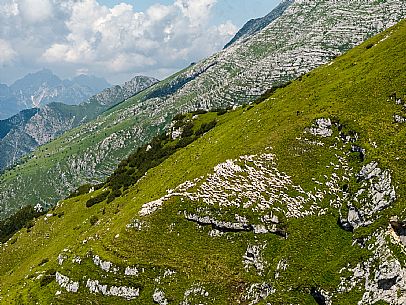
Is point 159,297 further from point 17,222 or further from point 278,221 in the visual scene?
point 17,222

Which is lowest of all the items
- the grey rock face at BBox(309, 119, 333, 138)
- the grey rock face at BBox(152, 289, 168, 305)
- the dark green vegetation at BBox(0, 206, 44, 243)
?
the grey rock face at BBox(152, 289, 168, 305)

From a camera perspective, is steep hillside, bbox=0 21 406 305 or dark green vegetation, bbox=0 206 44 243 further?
dark green vegetation, bbox=0 206 44 243

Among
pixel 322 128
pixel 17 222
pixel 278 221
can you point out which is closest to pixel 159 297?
pixel 278 221

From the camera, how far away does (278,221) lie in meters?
56.1

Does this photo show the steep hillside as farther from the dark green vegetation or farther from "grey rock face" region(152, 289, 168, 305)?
the dark green vegetation

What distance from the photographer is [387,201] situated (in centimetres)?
4953

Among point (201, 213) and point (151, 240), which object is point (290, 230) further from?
point (151, 240)

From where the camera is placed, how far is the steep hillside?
157 ft

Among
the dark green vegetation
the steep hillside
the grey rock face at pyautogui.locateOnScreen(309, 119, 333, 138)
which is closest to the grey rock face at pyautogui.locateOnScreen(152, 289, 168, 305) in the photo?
the steep hillside

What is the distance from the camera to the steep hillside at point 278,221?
48.0 m

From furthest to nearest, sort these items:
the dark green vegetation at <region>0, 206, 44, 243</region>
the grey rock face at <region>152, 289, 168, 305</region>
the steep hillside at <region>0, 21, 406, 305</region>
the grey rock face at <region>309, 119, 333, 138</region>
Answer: the dark green vegetation at <region>0, 206, 44, 243</region> < the grey rock face at <region>309, 119, 333, 138</region> < the grey rock face at <region>152, 289, 168, 305</region> < the steep hillside at <region>0, 21, 406, 305</region>

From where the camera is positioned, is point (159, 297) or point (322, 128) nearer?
point (159, 297)

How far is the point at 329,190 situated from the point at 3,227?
419 ft

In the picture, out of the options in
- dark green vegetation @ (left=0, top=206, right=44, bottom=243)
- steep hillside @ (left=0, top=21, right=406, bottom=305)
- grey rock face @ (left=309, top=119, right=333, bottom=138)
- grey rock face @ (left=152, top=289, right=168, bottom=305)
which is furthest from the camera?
dark green vegetation @ (left=0, top=206, right=44, bottom=243)
